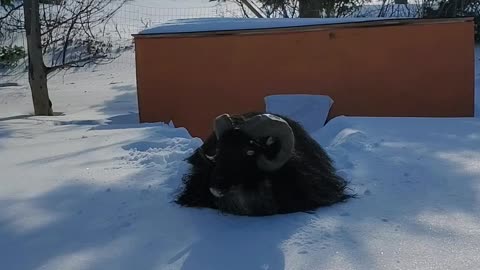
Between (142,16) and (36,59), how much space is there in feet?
40.2

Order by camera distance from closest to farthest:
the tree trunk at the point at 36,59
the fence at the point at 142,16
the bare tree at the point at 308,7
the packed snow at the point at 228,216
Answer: the packed snow at the point at 228,216 < the tree trunk at the point at 36,59 < the bare tree at the point at 308,7 < the fence at the point at 142,16

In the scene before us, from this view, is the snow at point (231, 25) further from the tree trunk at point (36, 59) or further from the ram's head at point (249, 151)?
the ram's head at point (249, 151)

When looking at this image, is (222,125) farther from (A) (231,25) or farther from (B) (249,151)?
(A) (231,25)

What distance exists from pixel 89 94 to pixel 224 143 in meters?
11.5

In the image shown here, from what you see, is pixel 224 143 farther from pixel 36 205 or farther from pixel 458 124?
pixel 458 124

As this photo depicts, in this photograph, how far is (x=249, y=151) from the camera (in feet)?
11.9

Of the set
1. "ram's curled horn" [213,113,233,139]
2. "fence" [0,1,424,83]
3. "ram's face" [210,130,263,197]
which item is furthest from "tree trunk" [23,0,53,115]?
"ram's face" [210,130,263,197]

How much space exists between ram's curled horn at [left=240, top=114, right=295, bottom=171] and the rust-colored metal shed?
212 inches

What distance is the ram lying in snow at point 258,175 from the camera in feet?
11.9

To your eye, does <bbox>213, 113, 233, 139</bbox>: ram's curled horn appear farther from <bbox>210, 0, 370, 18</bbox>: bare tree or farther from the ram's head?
<bbox>210, 0, 370, 18</bbox>: bare tree

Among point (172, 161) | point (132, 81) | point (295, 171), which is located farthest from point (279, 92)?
point (132, 81)

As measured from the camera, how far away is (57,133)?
24.2 ft

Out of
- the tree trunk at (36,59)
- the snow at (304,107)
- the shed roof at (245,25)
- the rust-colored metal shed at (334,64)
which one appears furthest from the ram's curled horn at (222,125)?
the tree trunk at (36,59)

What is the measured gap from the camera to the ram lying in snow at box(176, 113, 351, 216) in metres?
3.63
